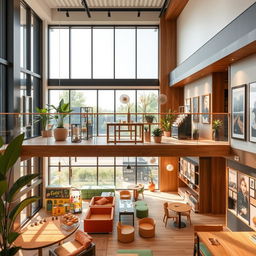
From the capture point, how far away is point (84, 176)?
1376cm

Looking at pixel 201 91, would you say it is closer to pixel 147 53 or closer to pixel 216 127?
pixel 216 127

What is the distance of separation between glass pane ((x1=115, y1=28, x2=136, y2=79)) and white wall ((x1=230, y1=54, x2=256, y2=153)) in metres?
7.20

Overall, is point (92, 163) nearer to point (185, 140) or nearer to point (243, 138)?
point (185, 140)

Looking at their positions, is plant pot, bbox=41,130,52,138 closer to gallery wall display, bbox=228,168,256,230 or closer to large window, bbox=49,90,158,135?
large window, bbox=49,90,158,135

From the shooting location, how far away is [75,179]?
44.8ft

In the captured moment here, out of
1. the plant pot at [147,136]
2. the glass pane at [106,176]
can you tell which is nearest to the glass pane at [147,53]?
the glass pane at [106,176]

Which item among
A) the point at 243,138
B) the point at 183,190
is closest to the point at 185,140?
the point at 243,138

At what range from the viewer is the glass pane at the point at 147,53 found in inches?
537

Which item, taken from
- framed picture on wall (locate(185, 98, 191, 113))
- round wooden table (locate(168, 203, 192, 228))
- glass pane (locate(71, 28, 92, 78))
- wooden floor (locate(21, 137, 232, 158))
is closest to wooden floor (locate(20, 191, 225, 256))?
round wooden table (locate(168, 203, 192, 228))

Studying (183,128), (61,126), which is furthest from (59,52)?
(183,128)

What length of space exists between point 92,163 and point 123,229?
19.0ft

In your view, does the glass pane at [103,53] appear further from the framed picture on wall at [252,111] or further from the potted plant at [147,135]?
the framed picture on wall at [252,111]

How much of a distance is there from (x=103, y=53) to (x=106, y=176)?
23.8 ft

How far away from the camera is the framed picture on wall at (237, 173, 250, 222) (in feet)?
21.9
